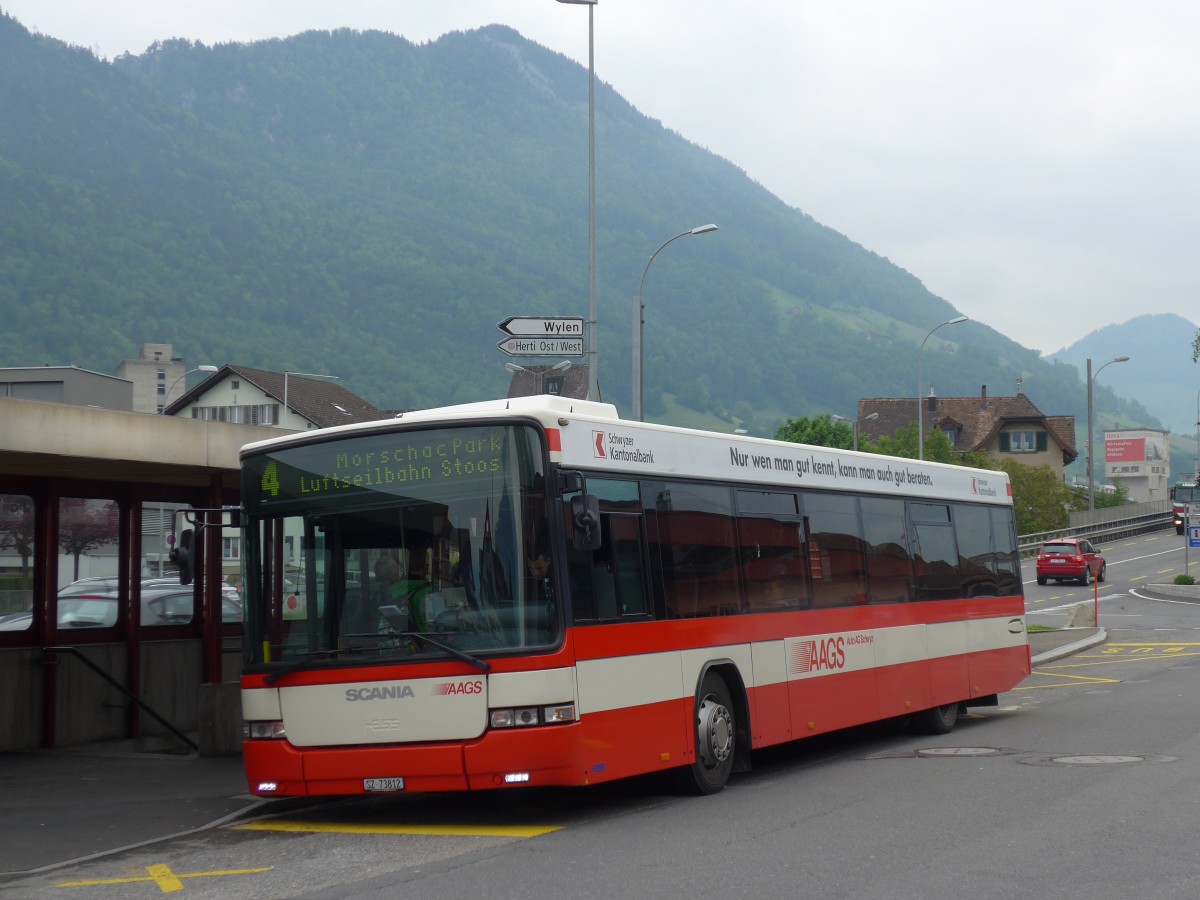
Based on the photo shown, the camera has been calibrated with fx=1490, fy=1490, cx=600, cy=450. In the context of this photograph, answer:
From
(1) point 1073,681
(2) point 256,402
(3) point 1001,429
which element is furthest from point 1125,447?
(1) point 1073,681

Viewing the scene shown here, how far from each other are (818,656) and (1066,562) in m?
40.5

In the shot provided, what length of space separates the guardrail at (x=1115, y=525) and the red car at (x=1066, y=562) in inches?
497

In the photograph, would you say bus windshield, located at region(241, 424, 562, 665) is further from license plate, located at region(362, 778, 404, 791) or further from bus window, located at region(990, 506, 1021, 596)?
bus window, located at region(990, 506, 1021, 596)

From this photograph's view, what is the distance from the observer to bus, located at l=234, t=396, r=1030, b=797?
30.9 ft

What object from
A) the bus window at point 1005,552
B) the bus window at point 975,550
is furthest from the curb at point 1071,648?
the bus window at point 975,550

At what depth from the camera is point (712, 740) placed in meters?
11.0

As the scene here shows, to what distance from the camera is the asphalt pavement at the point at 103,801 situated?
988 centimetres

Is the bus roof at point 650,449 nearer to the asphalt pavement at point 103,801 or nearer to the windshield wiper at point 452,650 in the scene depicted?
the windshield wiper at point 452,650

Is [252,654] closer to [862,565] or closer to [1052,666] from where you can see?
[862,565]

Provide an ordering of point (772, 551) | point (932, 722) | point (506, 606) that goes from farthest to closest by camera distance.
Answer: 1. point (932, 722)
2. point (772, 551)
3. point (506, 606)

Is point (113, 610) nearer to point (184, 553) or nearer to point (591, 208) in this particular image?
point (184, 553)

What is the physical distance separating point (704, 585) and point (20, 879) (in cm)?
507

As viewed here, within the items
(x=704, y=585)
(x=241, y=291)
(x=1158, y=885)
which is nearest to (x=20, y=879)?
(x=704, y=585)

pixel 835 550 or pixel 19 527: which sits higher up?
pixel 19 527
